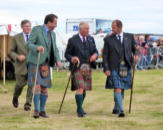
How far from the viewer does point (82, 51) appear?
8406 millimetres

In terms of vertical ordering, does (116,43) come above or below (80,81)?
above

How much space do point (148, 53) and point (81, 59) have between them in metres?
16.8

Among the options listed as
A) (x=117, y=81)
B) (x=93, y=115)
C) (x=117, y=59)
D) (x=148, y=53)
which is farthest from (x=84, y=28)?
(x=148, y=53)

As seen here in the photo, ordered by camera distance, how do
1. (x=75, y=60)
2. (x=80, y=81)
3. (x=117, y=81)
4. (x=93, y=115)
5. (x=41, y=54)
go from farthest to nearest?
(x=93, y=115)
(x=117, y=81)
(x=80, y=81)
(x=75, y=60)
(x=41, y=54)

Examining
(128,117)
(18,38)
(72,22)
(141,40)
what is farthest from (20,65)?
(72,22)

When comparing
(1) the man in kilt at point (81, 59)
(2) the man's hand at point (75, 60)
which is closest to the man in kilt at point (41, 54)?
(2) the man's hand at point (75, 60)

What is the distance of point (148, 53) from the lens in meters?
24.7

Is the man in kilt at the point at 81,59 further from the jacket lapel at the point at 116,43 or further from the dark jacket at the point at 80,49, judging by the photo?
the jacket lapel at the point at 116,43

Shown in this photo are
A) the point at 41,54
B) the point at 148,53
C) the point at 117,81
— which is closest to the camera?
the point at 41,54

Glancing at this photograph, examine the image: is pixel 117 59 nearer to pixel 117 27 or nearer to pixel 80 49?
pixel 117 27

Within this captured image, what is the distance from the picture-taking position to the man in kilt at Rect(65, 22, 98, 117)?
839cm

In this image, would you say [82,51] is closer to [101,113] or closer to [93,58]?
[93,58]

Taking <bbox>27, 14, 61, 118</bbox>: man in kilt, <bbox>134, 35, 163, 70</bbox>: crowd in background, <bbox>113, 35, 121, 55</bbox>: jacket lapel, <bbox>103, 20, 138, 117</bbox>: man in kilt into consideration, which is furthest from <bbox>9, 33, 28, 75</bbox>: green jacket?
<bbox>134, 35, 163, 70</bbox>: crowd in background

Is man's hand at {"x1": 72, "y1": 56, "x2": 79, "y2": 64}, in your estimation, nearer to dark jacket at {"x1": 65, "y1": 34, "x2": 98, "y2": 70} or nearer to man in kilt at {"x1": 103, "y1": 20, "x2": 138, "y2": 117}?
dark jacket at {"x1": 65, "y1": 34, "x2": 98, "y2": 70}
